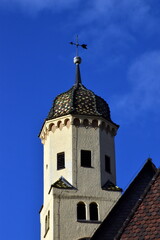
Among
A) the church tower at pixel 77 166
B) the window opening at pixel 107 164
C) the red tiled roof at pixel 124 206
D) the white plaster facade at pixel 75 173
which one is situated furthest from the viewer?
the window opening at pixel 107 164

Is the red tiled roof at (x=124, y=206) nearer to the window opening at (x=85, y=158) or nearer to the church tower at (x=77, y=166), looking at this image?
the church tower at (x=77, y=166)

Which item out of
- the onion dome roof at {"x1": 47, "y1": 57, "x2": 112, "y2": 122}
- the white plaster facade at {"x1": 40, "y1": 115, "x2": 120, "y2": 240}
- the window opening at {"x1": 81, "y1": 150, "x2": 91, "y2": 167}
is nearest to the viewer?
the white plaster facade at {"x1": 40, "y1": 115, "x2": 120, "y2": 240}

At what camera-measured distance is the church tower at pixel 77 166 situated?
31375 mm

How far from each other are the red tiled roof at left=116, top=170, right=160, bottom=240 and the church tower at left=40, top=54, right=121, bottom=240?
1713 centimetres

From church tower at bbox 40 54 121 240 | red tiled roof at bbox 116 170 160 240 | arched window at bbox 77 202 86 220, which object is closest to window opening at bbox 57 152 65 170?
church tower at bbox 40 54 121 240

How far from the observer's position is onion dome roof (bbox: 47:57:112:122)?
34438 millimetres

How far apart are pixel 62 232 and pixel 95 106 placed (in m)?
7.14

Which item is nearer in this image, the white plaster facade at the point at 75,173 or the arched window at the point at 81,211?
the white plaster facade at the point at 75,173

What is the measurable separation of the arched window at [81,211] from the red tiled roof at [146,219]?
17.5 metres

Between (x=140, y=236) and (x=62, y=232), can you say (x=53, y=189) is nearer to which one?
(x=62, y=232)

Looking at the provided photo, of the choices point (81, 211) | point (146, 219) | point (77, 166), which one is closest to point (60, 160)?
point (77, 166)

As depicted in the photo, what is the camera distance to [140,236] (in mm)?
13211

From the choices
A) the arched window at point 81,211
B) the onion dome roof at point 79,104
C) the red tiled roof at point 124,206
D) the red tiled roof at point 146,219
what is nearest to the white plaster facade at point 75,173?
the arched window at point 81,211

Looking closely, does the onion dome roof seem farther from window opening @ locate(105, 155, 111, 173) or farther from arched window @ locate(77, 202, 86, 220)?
arched window @ locate(77, 202, 86, 220)
